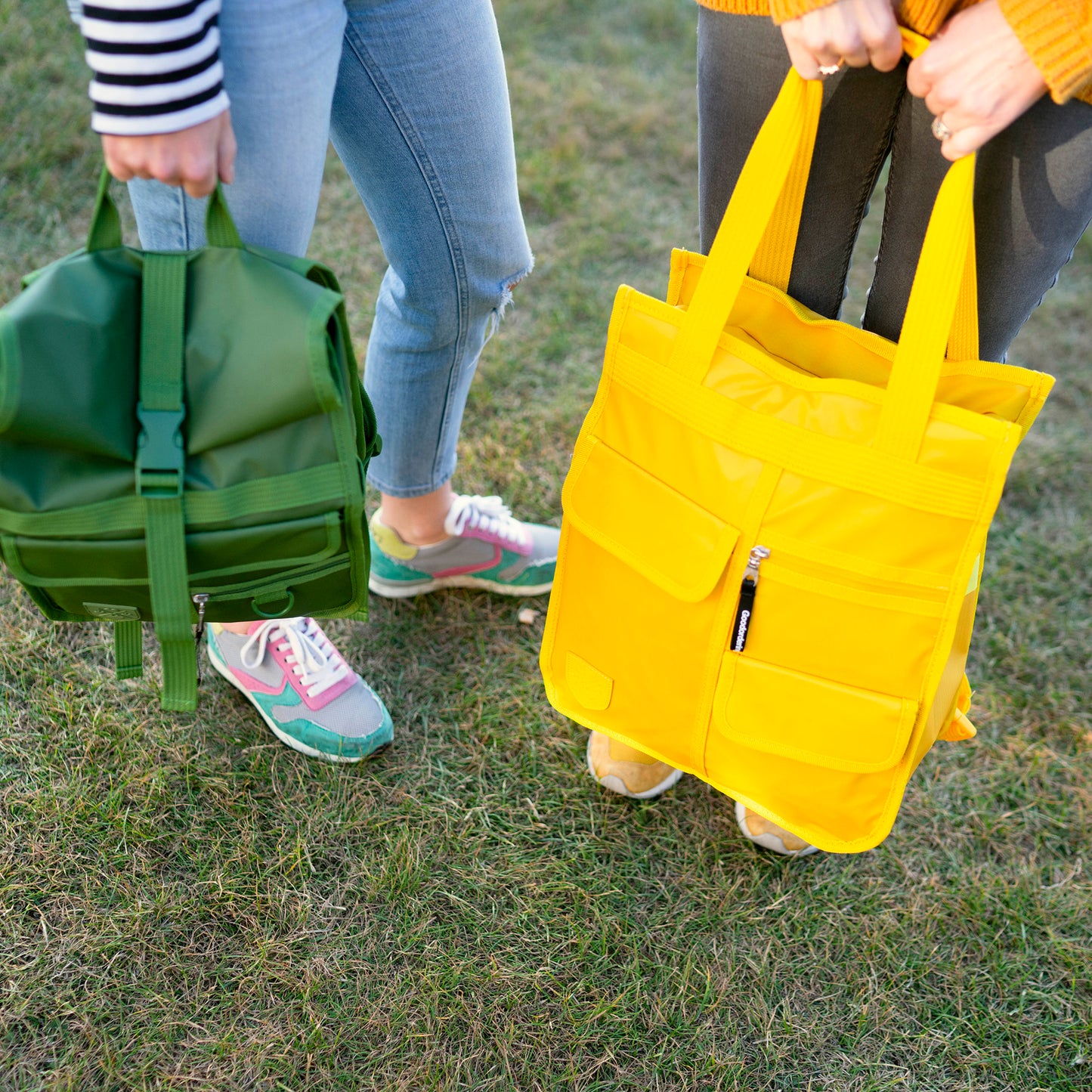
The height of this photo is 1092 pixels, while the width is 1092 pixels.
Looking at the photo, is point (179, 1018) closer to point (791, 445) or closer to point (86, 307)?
point (86, 307)

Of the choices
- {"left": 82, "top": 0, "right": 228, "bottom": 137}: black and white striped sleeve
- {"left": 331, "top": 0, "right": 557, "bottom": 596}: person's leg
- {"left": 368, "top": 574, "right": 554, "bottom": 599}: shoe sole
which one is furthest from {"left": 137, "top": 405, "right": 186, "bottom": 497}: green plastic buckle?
{"left": 368, "top": 574, "right": 554, "bottom": 599}: shoe sole

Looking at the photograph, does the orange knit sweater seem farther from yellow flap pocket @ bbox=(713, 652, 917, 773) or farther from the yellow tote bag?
yellow flap pocket @ bbox=(713, 652, 917, 773)

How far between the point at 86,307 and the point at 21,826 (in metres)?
0.94

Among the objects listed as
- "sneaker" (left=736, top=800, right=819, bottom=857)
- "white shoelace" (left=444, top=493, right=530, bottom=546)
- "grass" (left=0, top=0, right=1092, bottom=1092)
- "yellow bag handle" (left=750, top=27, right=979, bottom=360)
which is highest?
"yellow bag handle" (left=750, top=27, right=979, bottom=360)

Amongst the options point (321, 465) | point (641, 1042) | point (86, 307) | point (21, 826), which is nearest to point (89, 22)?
point (86, 307)

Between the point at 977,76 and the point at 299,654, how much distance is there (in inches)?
53.8

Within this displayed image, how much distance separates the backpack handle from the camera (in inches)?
43.4

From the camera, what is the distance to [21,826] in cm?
155

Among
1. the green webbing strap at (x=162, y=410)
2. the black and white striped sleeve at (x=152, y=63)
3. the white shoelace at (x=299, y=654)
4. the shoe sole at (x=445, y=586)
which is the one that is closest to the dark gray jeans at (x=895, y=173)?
the black and white striped sleeve at (x=152, y=63)

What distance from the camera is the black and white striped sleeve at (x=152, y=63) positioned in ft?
3.10

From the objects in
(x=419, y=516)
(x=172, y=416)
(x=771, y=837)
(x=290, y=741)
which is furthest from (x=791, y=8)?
(x=290, y=741)

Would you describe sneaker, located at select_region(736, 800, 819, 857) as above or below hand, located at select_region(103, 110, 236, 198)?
below

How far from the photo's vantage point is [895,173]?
1.29m

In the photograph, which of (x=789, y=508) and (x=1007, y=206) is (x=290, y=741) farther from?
(x=1007, y=206)
